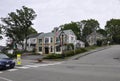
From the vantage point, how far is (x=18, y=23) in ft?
233

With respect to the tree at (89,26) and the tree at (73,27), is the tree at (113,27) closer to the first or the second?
the tree at (89,26)

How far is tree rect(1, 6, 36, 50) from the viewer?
70.4m

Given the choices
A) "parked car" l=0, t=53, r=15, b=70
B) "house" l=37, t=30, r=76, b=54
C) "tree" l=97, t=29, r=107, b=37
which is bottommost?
"parked car" l=0, t=53, r=15, b=70

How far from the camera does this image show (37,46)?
A: 72.0 metres

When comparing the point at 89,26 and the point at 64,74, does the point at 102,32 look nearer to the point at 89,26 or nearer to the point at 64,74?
the point at 89,26

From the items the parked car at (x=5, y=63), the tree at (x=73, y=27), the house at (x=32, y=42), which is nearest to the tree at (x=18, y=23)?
the house at (x=32, y=42)

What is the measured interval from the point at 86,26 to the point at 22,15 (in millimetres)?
34204

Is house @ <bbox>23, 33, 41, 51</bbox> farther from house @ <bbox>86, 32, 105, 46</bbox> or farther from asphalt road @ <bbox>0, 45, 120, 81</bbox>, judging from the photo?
asphalt road @ <bbox>0, 45, 120, 81</bbox>

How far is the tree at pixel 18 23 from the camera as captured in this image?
7044 cm

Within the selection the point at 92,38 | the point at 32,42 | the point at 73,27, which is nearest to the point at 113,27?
the point at 92,38

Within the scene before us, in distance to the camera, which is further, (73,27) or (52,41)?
(73,27)

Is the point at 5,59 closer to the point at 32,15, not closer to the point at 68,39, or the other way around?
the point at 68,39

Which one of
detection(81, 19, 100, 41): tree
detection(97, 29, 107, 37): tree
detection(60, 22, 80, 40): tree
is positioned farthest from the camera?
detection(97, 29, 107, 37): tree

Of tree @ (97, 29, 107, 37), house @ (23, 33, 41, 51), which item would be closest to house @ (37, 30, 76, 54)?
house @ (23, 33, 41, 51)
